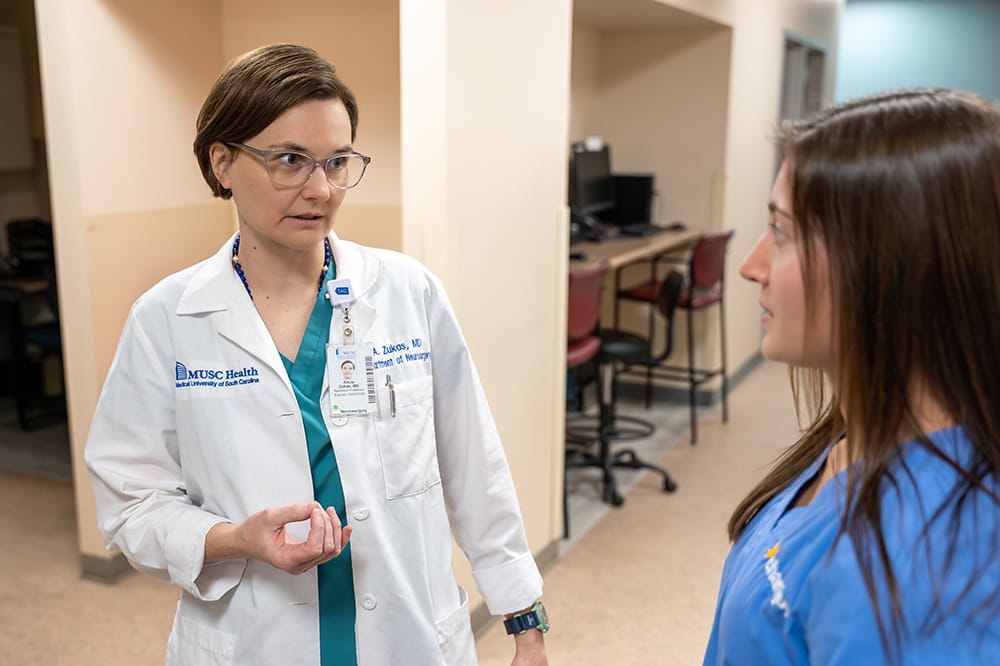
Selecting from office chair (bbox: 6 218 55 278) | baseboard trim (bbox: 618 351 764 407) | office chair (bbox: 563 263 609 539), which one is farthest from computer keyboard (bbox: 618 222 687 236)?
office chair (bbox: 6 218 55 278)

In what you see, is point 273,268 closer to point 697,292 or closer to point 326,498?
point 326,498

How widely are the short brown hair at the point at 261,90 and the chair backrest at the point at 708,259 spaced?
3.34 m

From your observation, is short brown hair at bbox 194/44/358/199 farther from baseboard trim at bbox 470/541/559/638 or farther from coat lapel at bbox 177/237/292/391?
baseboard trim at bbox 470/541/559/638

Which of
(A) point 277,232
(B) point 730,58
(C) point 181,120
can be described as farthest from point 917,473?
(B) point 730,58

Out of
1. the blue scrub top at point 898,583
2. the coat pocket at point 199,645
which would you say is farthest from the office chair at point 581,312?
the blue scrub top at point 898,583

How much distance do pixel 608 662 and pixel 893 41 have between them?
869cm

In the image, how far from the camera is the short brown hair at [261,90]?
3.78ft

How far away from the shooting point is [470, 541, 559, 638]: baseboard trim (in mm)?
2715

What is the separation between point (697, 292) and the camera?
4.66 m

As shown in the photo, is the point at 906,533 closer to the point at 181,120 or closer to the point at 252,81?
the point at 252,81

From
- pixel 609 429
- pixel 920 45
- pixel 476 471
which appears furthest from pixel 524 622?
pixel 920 45

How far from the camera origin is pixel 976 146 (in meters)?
0.73

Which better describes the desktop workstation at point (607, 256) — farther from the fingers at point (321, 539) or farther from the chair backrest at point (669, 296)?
the fingers at point (321, 539)

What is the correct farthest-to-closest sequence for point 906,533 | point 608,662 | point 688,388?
point 688,388 < point 608,662 < point 906,533
